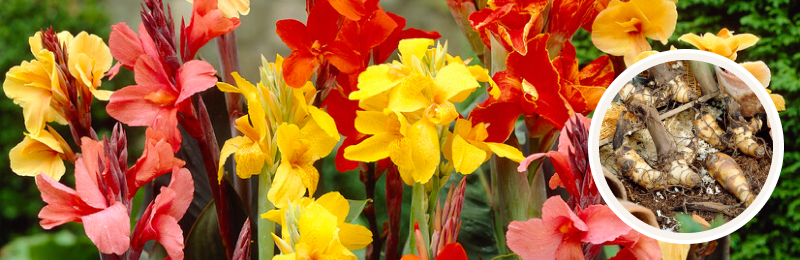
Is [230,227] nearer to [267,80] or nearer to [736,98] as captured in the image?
[267,80]

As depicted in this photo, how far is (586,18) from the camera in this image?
433 mm

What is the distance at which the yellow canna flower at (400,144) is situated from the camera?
0.36 meters

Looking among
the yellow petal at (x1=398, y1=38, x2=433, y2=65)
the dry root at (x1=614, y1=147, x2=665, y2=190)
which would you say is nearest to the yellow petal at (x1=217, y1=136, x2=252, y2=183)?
the yellow petal at (x1=398, y1=38, x2=433, y2=65)

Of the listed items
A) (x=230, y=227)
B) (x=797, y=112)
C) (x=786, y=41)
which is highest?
(x=230, y=227)

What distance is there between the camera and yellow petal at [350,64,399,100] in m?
0.36

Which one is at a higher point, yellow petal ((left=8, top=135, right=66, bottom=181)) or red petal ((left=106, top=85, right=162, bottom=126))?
red petal ((left=106, top=85, right=162, bottom=126))

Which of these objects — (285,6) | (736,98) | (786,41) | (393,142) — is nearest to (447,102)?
(393,142)

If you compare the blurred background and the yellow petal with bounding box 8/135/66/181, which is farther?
the blurred background

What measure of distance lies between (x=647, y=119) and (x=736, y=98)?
0.05 m

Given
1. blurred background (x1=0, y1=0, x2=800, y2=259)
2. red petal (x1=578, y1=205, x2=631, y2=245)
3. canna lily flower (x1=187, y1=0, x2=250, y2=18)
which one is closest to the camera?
red petal (x1=578, y1=205, x2=631, y2=245)

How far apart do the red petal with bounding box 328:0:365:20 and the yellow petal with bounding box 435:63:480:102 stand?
6 centimetres

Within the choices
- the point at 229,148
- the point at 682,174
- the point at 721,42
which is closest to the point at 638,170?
the point at 682,174

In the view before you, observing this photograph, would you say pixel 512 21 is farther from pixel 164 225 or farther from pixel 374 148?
pixel 164 225

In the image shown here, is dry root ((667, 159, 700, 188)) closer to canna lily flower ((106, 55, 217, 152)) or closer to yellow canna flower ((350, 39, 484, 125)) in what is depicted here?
yellow canna flower ((350, 39, 484, 125))
